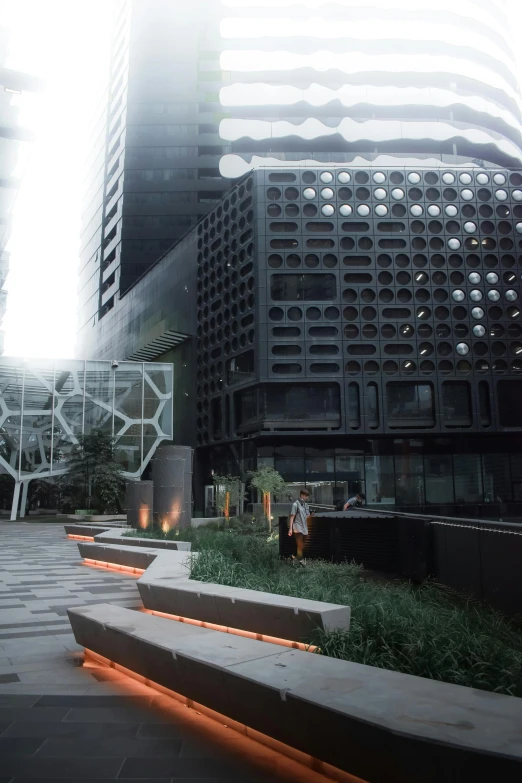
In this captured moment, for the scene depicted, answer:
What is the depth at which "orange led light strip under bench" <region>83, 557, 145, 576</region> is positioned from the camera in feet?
47.6

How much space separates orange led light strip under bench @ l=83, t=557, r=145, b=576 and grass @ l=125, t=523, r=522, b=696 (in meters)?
5.29

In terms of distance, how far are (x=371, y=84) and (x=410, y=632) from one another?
66.6m

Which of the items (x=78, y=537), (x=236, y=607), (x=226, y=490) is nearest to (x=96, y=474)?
(x=226, y=490)

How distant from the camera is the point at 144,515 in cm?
2400

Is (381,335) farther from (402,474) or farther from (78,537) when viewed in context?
(78,537)

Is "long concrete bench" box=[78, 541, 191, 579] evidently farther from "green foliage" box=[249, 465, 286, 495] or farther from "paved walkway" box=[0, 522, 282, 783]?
"green foliage" box=[249, 465, 286, 495]

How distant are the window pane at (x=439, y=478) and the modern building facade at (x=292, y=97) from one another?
103 feet

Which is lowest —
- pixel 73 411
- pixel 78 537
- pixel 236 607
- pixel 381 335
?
pixel 78 537

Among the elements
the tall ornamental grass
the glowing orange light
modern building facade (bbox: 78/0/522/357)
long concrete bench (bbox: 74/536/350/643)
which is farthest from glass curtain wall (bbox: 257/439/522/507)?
the tall ornamental grass

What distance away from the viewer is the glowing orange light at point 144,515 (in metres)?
23.7

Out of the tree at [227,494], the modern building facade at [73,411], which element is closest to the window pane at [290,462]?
the tree at [227,494]

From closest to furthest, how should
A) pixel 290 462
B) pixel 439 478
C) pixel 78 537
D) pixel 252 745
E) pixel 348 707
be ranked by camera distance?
1. pixel 348 707
2. pixel 252 745
3. pixel 78 537
4. pixel 290 462
5. pixel 439 478

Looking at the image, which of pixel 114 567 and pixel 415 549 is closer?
pixel 415 549

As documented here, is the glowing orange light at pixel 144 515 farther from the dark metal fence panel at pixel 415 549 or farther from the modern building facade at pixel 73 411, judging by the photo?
the modern building facade at pixel 73 411
